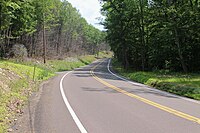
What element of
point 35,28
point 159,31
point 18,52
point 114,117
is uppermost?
point 35,28

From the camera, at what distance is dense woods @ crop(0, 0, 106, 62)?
103ft

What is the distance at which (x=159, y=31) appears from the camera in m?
34.0

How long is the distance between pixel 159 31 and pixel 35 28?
2704 cm

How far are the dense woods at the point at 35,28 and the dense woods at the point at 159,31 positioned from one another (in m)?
11.6

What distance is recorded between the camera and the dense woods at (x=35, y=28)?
1230 inches

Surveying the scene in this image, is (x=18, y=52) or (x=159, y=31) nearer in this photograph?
(x=159, y=31)

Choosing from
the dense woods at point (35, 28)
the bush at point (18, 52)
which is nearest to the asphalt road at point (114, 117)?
the dense woods at point (35, 28)

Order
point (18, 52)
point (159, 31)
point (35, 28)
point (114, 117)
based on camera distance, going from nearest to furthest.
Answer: point (114, 117), point (159, 31), point (18, 52), point (35, 28)

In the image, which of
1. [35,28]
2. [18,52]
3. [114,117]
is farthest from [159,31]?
[35,28]

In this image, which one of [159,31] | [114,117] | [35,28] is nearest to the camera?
[114,117]

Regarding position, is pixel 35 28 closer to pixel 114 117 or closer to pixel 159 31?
pixel 159 31

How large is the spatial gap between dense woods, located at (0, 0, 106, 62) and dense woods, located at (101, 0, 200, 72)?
1157 cm

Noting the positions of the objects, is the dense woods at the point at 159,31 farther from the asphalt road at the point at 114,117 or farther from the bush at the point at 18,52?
the asphalt road at the point at 114,117

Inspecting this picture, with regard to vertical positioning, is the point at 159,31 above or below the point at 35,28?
below
